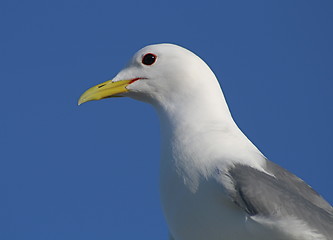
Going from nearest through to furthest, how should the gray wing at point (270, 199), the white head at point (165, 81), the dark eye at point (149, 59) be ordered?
the gray wing at point (270, 199) → the white head at point (165, 81) → the dark eye at point (149, 59)

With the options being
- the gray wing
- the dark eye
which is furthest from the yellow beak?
the gray wing

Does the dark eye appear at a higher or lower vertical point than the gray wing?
higher

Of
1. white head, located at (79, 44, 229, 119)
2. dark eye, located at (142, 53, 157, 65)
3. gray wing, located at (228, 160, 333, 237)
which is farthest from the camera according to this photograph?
dark eye, located at (142, 53, 157, 65)

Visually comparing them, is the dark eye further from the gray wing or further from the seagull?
the gray wing

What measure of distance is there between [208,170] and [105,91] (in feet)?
4.47

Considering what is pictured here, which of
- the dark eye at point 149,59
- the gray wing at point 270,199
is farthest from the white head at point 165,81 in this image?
the gray wing at point 270,199

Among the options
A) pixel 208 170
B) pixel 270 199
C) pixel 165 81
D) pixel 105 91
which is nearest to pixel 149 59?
pixel 165 81

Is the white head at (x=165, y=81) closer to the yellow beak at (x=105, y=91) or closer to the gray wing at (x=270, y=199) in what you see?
the yellow beak at (x=105, y=91)

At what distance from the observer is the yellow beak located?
193 inches

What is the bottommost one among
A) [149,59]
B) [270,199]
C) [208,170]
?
[270,199]

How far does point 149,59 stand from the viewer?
491 centimetres

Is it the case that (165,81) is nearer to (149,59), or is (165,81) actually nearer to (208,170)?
(149,59)

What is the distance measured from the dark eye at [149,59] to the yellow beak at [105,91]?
0.58ft

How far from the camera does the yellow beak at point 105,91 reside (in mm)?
4910
